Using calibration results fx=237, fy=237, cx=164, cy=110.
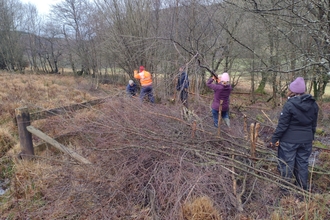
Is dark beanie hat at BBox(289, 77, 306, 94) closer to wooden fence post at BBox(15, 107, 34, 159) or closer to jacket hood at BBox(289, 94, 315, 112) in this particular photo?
jacket hood at BBox(289, 94, 315, 112)

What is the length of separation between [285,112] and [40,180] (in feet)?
11.3

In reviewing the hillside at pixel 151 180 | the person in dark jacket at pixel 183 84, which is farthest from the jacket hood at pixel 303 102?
the person in dark jacket at pixel 183 84

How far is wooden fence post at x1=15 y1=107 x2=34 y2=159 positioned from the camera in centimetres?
362

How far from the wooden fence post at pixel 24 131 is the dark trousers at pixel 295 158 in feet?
12.2

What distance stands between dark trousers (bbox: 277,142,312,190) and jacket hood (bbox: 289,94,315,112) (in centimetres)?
51

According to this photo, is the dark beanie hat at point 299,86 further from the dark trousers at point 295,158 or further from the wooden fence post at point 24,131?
the wooden fence post at point 24,131

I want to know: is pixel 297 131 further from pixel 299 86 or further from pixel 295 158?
pixel 299 86

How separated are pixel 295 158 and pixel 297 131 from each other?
1.47ft

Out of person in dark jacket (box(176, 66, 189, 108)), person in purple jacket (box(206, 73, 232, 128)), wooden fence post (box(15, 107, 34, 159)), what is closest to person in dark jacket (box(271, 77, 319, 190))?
person in dark jacket (box(176, 66, 189, 108))

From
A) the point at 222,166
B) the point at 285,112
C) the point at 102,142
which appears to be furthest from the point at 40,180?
the point at 285,112

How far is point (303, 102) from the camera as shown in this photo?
3.09 meters

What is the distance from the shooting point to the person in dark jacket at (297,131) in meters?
3.09

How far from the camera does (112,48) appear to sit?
11508 mm

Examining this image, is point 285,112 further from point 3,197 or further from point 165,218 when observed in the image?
point 3,197
